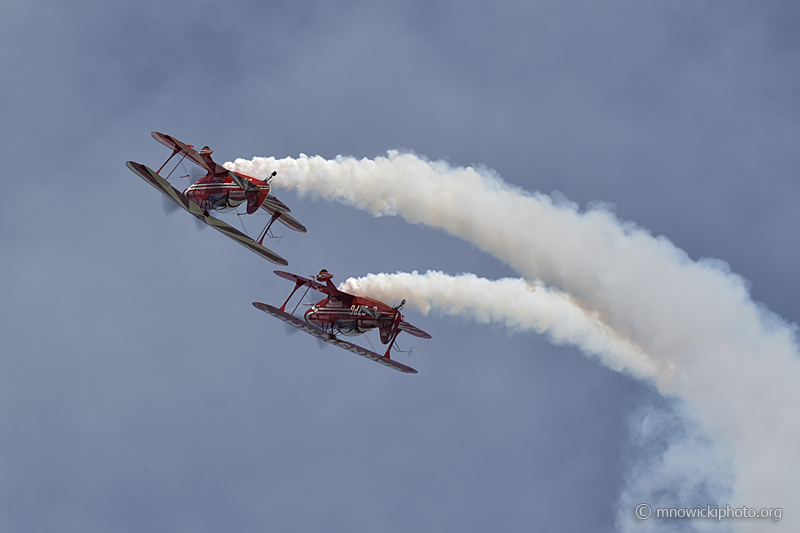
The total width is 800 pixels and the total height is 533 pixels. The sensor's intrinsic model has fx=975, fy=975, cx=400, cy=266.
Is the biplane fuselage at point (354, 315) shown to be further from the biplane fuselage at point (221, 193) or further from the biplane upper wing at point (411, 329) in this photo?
the biplane fuselage at point (221, 193)

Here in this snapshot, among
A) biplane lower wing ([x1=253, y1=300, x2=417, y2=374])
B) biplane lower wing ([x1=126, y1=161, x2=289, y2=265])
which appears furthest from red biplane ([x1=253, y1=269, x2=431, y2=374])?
biplane lower wing ([x1=126, y1=161, x2=289, y2=265])

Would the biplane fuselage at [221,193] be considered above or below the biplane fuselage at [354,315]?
above

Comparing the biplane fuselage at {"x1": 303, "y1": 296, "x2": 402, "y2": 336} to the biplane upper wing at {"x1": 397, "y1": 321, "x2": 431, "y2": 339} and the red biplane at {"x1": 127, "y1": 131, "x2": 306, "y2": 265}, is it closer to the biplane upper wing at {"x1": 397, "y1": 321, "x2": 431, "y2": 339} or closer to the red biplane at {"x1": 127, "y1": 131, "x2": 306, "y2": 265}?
the biplane upper wing at {"x1": 397, "y1": 321, "x2": 431, "y2": 339}

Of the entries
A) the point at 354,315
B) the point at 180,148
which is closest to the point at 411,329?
the point at 354,315

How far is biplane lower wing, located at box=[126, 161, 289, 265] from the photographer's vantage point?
186 feet

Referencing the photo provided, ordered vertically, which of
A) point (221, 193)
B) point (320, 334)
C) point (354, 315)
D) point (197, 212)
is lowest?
point (320, 334)

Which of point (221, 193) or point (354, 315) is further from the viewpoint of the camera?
point (354, 315)

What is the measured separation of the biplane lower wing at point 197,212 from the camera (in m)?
56.8

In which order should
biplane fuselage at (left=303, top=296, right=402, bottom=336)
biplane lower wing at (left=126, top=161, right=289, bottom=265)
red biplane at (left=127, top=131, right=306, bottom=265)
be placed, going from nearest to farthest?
biplane lower wing at (left=126, top=161, right=289, bottom=265) < red biplane at (left=127, top=131, right=306, bottom=265) < biplane fuselage at (left=303, top=296, right=402, bottom=336)

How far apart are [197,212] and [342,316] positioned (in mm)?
11102

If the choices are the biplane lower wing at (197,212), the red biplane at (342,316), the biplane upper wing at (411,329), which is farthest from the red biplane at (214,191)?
the biplane upper wing at (411,329)

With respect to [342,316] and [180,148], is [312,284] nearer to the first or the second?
[342,316]

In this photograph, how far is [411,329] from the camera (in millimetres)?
63281

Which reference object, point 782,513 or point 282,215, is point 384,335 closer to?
point 282,215
